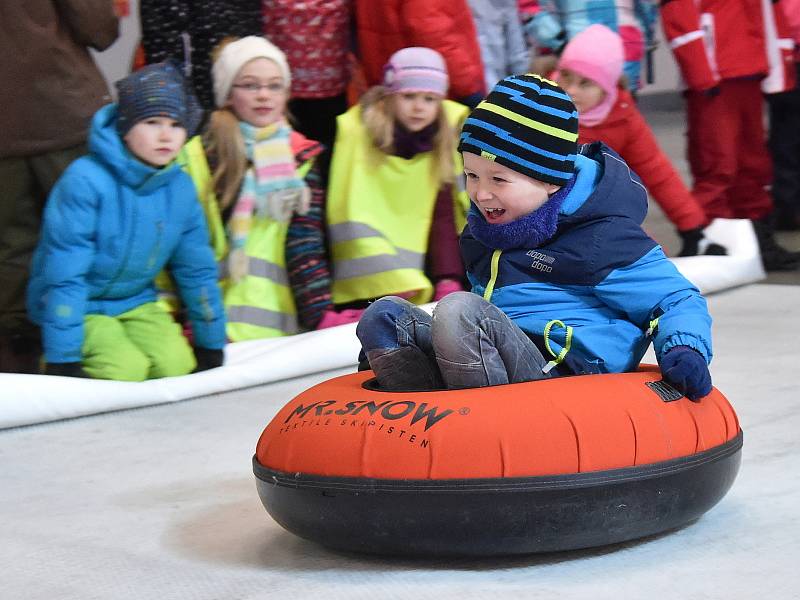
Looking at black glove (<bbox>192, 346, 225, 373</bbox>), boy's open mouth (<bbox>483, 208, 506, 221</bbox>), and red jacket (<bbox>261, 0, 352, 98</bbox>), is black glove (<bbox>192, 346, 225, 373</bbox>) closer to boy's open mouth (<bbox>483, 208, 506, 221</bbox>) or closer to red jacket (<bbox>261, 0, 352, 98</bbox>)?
red jacket (<bbox>261, 0, 352, 98</bbox>)

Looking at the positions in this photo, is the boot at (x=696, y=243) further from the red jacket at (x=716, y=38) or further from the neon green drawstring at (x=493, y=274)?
the neon green drawstring at (x=493, y=274)

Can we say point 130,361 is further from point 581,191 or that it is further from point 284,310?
point 581,191

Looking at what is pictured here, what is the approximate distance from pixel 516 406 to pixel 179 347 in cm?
184

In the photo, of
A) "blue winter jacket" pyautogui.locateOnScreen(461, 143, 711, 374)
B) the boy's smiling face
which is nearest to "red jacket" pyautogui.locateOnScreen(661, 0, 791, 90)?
"blue winter jacket" pyautogui.locateOnScreen(461, 143, 711, 374)

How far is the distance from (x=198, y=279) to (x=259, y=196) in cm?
51

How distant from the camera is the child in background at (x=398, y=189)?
4605 mm

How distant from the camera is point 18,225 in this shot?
434 centimetres

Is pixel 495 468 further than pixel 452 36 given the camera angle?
No

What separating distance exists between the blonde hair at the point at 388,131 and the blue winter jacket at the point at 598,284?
6.86 feet

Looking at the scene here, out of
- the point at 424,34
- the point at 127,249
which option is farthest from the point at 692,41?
the point at 127,249

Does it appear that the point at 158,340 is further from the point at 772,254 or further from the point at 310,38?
the point at 772,254

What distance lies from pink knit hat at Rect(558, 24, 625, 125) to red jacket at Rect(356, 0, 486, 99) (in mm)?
337

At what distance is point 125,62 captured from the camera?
6.56m

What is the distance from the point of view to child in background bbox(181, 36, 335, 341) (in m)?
4.41
